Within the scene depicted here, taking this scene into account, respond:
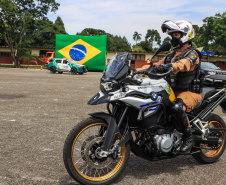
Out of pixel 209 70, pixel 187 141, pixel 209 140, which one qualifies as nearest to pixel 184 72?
pixel 187 141

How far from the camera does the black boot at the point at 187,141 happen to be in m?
3.50

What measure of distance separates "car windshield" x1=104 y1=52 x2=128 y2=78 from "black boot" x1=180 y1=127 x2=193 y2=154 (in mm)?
1172

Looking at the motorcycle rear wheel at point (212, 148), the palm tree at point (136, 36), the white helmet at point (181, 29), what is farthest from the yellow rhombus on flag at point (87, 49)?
the palm tree at point (136, 36)

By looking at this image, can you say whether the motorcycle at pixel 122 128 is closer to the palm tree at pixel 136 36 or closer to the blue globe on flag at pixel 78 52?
the blue globe on flag at pixel 78 52

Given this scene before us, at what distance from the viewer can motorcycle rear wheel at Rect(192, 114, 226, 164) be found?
12.9 feet

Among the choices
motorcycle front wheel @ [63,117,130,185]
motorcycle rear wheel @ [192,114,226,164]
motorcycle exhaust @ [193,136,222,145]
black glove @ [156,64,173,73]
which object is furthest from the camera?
motorcycle rear wheel @ [192,114,226,164]

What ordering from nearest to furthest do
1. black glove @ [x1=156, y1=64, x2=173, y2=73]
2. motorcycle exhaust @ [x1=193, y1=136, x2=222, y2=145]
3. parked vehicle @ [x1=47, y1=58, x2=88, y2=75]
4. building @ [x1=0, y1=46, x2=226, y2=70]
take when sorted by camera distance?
black glove @ [x1=156, y1=64, x2=173, y2=73] < motorcycle exhaust @ [x1=193, y1=136, x2=222, y2=145] < parked vehicle @ [x1=47, y1=58, x2=88, y2=75] < building @ [x1=0, y1=46, x2=226, y2=70]

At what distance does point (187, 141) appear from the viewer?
355 centimetres

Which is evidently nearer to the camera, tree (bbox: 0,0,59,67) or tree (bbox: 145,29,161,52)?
tree (bbox: 0,0,59,67)

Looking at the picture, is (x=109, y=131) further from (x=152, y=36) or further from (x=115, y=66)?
(x=152, y=36)

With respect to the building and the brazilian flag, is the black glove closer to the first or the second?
the brazilian flag

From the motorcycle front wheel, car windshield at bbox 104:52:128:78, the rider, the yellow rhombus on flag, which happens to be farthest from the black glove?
the yellow rhombus on flag

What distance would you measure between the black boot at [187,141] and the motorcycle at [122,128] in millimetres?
55

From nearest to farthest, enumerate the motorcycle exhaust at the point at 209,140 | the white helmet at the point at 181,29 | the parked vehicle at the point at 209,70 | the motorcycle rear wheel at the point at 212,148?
the white helmet at the point at 181,29, the motorcycle exhaust at the point at 209,140, the motorcycle rear wheel at the point at 212,148, the parked vehicle at the point at 209,70
